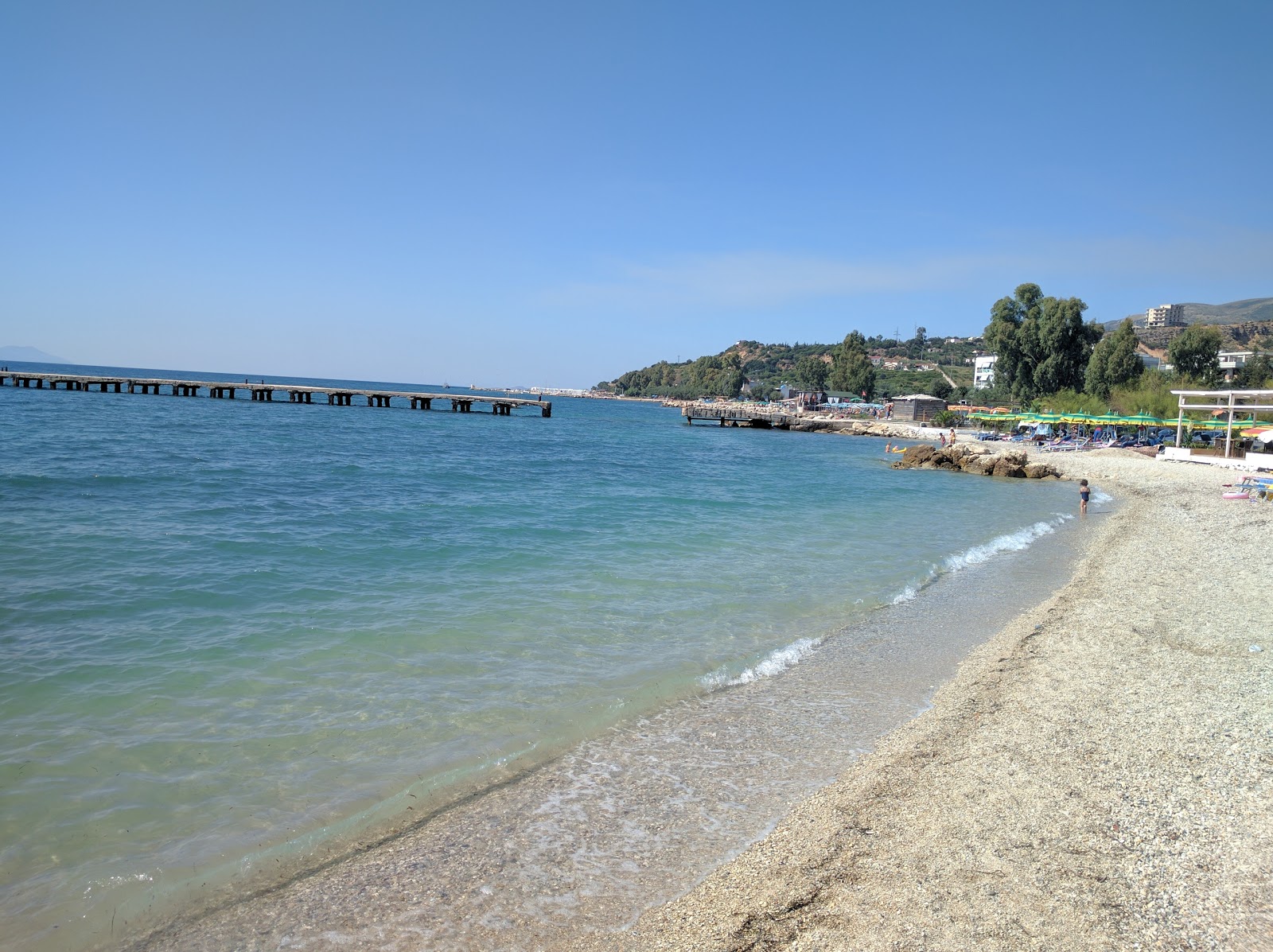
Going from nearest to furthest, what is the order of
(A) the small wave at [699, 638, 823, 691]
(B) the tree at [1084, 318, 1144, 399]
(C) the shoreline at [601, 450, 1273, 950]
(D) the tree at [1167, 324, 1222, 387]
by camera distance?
(C) the shoreline at [601, 450, 1273, 950] → (A) the small wave at [699, 638, 823, 691] → (D) the tree at [1167, 324, 1222, 387] → (B) the tree at [1084, 318, 1144, 399]

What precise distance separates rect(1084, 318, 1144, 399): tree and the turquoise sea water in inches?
2169

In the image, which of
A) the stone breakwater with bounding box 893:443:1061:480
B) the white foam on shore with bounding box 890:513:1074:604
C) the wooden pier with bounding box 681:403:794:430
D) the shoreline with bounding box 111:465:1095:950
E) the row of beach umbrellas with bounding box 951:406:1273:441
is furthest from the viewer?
the wooden pier with bounding box 681:403:794:430

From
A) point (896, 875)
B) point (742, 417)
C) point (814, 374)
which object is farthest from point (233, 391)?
point (814, 374)

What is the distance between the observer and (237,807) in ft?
16.4

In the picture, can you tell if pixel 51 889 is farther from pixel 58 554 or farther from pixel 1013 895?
pixel 58 554

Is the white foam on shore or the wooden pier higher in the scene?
the wooden pier

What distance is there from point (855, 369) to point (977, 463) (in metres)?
94.0

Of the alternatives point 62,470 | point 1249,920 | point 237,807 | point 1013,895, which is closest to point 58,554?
point 237,807

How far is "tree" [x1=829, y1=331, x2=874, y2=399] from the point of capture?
12650 cm

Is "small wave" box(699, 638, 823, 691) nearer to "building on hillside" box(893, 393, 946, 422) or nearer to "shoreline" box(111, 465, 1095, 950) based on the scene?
"shoreline" box(111, 465, 1095, 950)

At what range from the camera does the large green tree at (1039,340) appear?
72.4 meters

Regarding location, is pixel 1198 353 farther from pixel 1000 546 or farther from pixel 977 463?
pixel 1000 546

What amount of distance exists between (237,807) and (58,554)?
880 cm

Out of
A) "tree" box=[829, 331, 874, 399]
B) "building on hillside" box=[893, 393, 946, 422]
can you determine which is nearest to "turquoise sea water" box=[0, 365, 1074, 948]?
"building on hillside" box=[893, 393, 946, 422]
